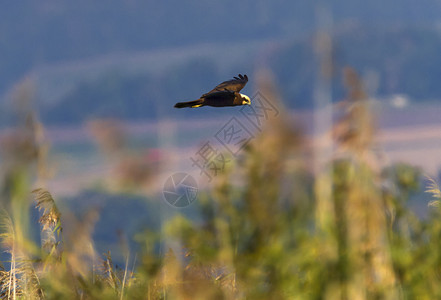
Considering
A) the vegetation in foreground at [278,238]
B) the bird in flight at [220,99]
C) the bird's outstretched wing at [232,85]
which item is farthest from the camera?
the bird's outstretched wing at [232,85]

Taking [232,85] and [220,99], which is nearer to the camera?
[220,99]

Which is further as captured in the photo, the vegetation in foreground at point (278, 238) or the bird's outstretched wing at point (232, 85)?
the bird's outstretched wing at point (232, 85)

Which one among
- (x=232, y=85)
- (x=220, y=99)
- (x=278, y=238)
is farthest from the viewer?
(x=232, y=85)

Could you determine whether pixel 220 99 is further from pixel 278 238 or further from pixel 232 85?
pixel 278 238

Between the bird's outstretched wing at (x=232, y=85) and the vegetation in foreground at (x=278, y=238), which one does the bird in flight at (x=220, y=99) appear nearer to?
the bird's outstretched wing at (x=232, y=85)

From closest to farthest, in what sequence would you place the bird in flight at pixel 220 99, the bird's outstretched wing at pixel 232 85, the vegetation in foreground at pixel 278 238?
the vegetation in foreground at pixel 278 238 < the bird in flight at pixel 220 99 < the bird's outstretched wing at pixel 232 85

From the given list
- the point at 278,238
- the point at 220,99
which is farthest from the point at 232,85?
the point at 278,238

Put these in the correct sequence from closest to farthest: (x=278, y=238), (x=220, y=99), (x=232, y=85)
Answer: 1. (x=278, y=238)
2. (x=220, y=99)
3. (x=232, y=85)

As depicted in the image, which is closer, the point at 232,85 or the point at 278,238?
the point at 278,238

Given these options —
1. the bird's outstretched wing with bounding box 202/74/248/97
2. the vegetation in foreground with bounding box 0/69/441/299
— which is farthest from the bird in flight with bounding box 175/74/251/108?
A: the vegetation in foreground with bounding box 0/69/441/299

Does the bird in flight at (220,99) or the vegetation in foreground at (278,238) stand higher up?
the bird in flight at (220,99)

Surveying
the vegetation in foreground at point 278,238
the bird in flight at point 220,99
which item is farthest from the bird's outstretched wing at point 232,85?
the vegetation in foreground at point 278,238

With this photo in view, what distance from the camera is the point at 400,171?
3.78 m

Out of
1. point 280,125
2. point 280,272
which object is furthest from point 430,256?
point 280,125
